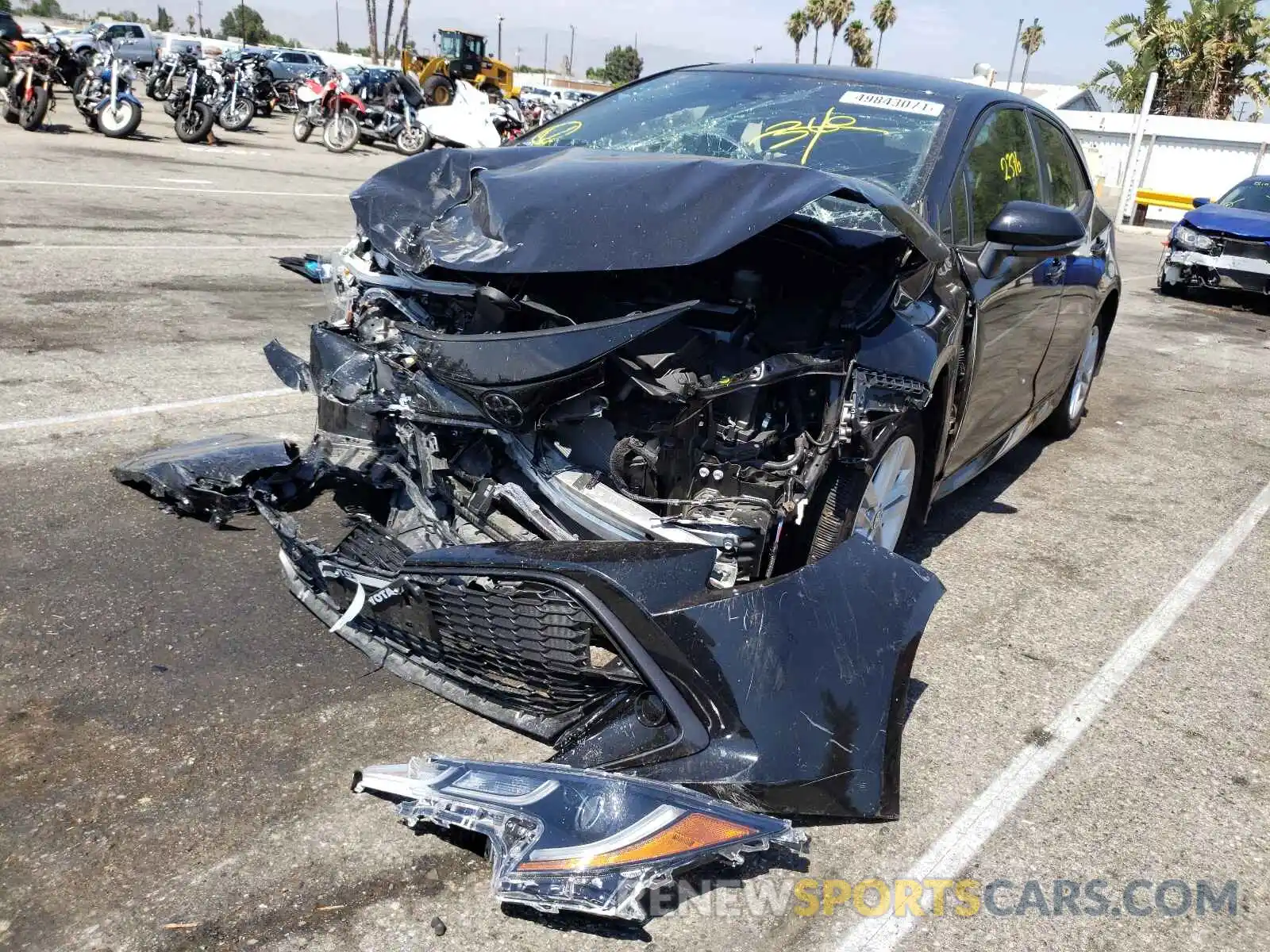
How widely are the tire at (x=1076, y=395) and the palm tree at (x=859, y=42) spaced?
8278 cm

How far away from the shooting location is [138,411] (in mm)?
5281

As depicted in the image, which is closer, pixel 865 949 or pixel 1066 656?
pixel 865 949

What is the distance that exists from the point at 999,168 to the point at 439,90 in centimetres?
2823

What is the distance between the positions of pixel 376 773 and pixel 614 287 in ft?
5.34

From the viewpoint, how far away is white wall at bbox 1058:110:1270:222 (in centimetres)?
2795

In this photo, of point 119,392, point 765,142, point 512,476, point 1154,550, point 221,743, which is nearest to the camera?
point 221,743

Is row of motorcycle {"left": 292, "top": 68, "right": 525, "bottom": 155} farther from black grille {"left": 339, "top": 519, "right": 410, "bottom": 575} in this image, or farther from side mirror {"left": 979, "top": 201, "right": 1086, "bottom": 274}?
black grille {"left": 339, "top": 519, "right": 410, "bottom": 575}

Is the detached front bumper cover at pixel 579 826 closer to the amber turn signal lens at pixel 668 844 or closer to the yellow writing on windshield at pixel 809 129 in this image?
the amber turn signal lens at pixel 668 844

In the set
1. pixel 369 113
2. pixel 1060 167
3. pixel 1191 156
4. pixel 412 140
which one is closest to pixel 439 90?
pixel 412 140

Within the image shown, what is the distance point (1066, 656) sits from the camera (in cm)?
388

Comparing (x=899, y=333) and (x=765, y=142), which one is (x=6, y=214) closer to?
(x=765, y=142)

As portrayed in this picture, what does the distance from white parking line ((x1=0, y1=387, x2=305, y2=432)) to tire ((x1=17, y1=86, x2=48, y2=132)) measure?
14.3 meters

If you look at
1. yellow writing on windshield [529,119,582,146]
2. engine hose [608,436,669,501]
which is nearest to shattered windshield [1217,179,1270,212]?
yellow writing on windshield [529,119,582,146]

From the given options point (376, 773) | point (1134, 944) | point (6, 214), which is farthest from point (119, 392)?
point (6, 214)
